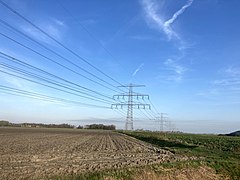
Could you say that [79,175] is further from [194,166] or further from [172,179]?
[194,166]

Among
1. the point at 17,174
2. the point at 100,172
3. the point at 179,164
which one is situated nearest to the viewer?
the point at 17,174

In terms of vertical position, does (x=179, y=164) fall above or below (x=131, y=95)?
below

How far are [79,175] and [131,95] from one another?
5813 cm

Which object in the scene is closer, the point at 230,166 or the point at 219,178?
the point at 219,178

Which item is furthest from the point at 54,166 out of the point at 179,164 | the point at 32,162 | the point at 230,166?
the point at 230,166

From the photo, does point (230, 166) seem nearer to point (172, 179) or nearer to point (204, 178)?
point (204, 178)

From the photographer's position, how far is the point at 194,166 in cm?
2822

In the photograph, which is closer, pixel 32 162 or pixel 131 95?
pixel 32 162

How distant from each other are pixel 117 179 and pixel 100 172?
1327mm

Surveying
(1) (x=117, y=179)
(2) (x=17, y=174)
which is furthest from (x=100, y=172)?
(2) (x=17, y=174)

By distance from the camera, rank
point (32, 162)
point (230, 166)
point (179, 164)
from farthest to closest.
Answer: point (230, 166), point (179, 164), point (32, 162)

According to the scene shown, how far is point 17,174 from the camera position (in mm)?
19609

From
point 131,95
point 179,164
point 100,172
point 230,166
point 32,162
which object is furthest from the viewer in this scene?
point 131,95

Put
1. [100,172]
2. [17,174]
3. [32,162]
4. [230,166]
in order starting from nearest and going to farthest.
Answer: [17,174] → [100,172] → [32,162] → [230,166]
